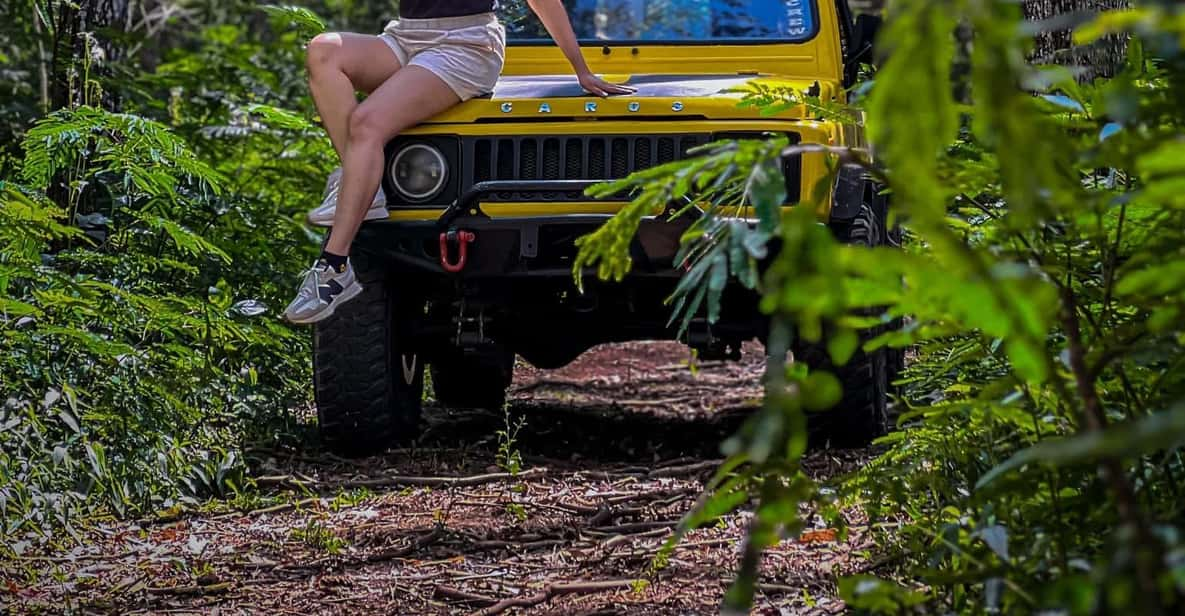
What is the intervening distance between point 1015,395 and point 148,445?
2.95m

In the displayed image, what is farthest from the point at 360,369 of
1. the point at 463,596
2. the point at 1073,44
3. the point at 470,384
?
the point at 1073,44

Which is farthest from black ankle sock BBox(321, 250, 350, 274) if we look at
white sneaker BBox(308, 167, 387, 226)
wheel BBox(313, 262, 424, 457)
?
wheel BBox(313, 262, 424, 457)

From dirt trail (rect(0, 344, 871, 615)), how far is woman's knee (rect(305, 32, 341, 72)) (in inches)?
51.3

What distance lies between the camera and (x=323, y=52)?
4.58 metres

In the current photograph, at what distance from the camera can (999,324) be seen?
1.54m

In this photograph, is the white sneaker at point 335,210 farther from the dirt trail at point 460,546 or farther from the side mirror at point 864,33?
the side mirror at point 864,33

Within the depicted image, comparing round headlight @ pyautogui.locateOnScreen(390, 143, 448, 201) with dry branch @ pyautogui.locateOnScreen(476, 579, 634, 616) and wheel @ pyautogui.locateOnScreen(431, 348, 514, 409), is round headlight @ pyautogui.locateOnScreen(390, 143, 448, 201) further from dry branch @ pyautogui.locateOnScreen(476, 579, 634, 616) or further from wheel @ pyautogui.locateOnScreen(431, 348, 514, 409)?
dry branch @ pyautogui.locateOnScreen(476, 579, 634, 616)

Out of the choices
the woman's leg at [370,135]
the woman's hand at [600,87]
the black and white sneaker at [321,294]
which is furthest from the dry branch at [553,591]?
the woman's hand at [600,87]

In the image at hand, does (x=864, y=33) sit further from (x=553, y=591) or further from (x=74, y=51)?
(x=74, y=51)

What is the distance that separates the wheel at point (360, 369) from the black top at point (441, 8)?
2.78 feet

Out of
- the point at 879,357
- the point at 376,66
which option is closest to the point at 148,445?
the point at 376,66

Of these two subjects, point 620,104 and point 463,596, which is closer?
point 463,596

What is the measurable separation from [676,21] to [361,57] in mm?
1520

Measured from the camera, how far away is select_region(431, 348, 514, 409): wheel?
19.8ft
